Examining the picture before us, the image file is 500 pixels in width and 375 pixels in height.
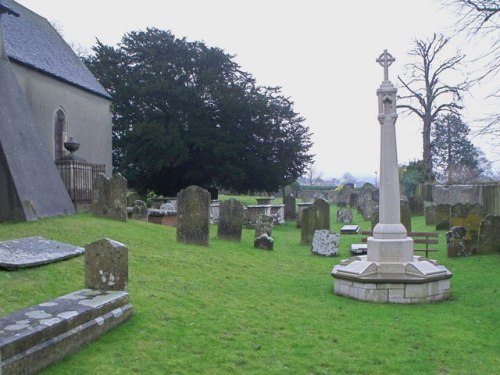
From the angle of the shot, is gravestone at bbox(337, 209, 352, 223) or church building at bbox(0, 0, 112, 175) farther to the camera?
gravestone at bbox(337, 209, 352, 223)

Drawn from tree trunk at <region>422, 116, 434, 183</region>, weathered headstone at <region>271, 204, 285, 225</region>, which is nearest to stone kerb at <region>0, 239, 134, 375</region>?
weathered headstone at <region>271, 204, 285, 225</region>

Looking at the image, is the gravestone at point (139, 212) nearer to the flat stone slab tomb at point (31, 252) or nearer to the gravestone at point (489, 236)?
the flat stone slab tomb at point (31, 252)

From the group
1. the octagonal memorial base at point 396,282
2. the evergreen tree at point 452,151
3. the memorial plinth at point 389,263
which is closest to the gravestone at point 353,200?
the evergreen tree at point 452,151

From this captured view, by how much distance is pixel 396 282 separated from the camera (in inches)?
344

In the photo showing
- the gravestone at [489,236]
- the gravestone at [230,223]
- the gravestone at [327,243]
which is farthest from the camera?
the gravestone at [230,223]

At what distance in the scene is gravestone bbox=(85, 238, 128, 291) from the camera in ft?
21.5

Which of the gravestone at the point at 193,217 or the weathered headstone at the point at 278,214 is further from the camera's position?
the weathered headstone at the point at 278,214

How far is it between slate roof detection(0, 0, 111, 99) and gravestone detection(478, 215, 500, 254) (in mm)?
15713

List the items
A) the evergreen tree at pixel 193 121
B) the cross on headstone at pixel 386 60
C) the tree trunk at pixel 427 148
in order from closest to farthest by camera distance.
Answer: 1. the cross on headstone at pixel 386 60
2. the evergreen tree at pixel 193 121
3. the tree trunk at pixel 427 148

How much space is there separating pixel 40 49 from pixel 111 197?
8994 millimetres

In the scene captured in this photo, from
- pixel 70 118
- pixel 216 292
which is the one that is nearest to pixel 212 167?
pixel 70 118

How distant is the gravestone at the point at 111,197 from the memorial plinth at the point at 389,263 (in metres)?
8.17

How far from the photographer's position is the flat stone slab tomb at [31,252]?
7.69 metres

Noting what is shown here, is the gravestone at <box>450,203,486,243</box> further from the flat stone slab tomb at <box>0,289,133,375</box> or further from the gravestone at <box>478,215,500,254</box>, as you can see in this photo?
the flat stone slab tomb at <box>0,289,133,375</box>
